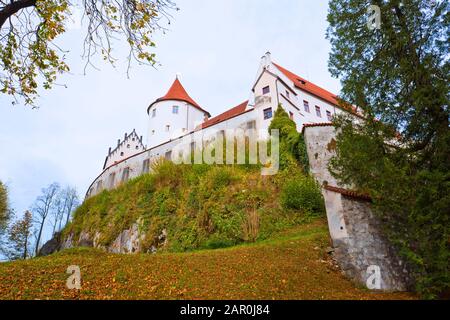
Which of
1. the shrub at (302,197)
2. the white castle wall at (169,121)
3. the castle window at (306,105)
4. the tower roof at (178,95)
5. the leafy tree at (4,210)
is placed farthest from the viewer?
the tower roof at (178,95)

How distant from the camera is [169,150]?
26.5 m

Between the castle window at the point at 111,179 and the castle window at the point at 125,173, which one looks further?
the castle window at the point at 111,179

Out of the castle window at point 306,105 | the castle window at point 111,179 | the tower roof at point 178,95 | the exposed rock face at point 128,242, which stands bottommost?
the exposed rock face at point 128,242

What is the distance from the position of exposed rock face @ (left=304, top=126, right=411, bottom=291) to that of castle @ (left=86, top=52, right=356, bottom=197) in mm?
7209

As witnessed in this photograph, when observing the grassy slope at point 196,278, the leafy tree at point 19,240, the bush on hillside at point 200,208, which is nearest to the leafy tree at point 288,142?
the bush on hillside at point 200,208

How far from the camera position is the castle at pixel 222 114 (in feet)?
76.9

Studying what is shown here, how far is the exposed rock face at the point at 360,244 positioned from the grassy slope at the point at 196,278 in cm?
50

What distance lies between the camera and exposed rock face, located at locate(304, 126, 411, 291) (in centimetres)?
856

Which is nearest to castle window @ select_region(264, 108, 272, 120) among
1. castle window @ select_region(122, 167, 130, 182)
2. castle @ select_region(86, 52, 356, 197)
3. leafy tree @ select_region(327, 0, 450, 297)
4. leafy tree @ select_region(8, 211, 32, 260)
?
castle @ select_region(86, 52, 356, 197)

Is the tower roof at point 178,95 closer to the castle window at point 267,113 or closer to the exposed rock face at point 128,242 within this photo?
the castle window at point 267,113

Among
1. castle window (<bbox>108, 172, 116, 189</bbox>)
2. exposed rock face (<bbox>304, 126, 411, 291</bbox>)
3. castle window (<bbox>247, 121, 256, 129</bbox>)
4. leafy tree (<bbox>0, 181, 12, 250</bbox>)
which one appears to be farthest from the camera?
castle window (<bbox>108, 172, 116, 189</bbox>)

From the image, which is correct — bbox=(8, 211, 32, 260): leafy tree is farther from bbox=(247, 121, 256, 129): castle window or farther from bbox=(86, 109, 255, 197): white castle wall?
bbox=(247, 121, 256, 129): castle window

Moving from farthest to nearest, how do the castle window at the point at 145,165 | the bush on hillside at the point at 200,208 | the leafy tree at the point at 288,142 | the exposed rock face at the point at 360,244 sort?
the castle window at the point at 145,165
the leafy tree at the point at 288,142
the bush on hillside at the point at 200,208
the exposed rock face at the point at 360,244
